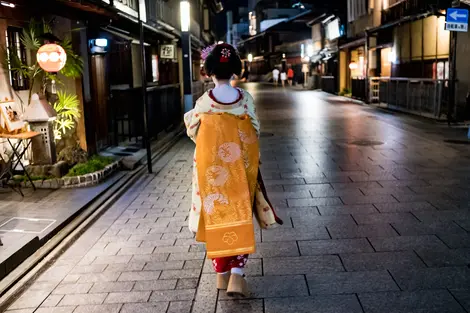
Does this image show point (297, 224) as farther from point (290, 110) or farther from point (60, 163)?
point (290, 110)

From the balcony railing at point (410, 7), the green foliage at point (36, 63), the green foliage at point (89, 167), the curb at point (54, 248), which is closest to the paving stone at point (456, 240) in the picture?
the curb at point (54, 248)

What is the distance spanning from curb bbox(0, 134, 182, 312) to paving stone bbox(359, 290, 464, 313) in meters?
3.74

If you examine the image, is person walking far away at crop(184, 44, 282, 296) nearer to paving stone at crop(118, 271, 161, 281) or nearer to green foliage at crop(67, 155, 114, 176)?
paving stone at crop(118, 271, 161, 281)

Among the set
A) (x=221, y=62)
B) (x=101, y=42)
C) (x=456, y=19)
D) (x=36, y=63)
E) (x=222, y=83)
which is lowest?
(x=222, y=83)

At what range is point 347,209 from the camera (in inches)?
313

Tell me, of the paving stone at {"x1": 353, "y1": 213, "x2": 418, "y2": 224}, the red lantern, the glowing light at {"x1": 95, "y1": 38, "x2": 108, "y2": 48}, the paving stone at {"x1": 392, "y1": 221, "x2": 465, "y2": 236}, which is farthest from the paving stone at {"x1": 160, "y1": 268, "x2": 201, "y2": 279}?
the glowing light at {"x1": 95, "y1": 38, "x2": 108, "y2": 48}

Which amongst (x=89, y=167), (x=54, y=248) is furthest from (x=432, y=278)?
(x=89, y=167)

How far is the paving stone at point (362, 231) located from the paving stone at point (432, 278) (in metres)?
1.25

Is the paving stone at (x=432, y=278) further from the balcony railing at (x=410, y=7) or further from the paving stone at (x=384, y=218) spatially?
the balcony railing at (x=410, y=7)

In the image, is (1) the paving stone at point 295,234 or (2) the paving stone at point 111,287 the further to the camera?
(1) the paving stone at point 295,234

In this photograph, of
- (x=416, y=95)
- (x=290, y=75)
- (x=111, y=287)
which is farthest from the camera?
(x=290, y=75)

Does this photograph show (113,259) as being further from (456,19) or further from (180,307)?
(456,19)

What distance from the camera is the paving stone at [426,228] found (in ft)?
21.9

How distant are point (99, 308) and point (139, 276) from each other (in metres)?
0.81
